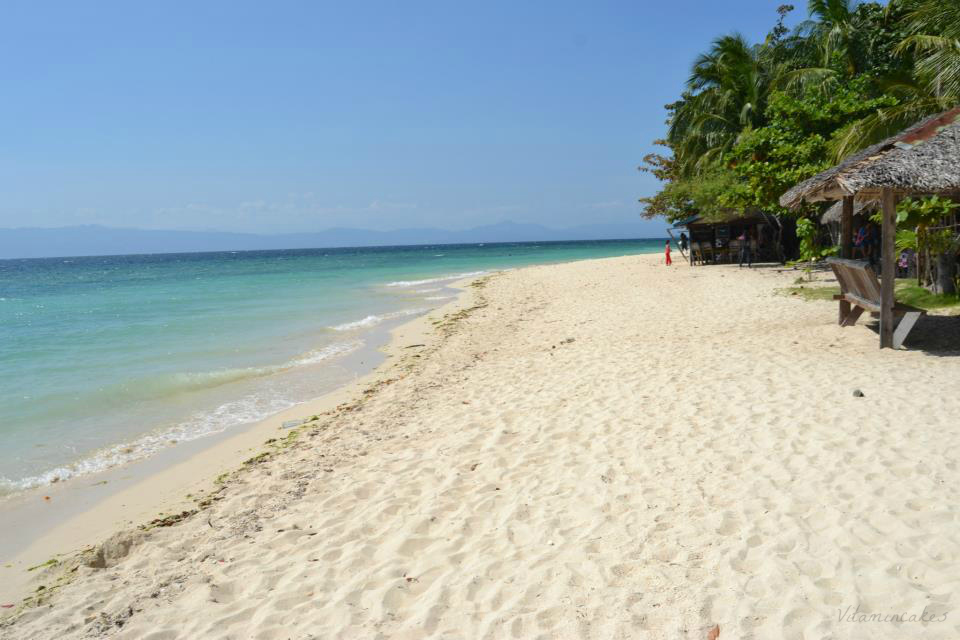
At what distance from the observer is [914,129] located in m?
8.48

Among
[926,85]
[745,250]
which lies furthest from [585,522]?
[745,250]

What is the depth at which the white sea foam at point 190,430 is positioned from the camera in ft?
19.7

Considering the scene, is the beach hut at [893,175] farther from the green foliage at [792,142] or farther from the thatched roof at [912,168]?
the green foliage at [792,142]

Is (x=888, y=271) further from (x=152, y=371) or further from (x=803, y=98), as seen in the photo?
(x=803, y=98)

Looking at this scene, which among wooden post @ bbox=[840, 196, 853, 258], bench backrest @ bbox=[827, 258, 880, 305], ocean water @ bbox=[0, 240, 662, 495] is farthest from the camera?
wooden post @ bbox=[840, 196, 853, 258]

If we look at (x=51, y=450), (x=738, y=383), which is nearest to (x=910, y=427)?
(x=738, y=383)

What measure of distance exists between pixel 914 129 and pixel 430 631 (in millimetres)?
9377

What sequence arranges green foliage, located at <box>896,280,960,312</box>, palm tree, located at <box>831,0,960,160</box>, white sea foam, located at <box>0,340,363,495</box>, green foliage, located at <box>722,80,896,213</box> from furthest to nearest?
green foliage, located at <box>722,80,896,213</box>, palm tree, located at <box>831,0,960,160</box>, green foliage, located at <box>896,280,960,312</box>, white sea foam, located at <box>0,340,363,495</box>

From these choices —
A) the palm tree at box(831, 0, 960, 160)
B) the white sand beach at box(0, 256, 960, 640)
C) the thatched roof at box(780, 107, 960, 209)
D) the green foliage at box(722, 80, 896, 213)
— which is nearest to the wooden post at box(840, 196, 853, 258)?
the thatched roof at box(780, 107, 960, 209)

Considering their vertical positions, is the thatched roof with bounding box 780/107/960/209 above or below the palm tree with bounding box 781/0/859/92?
below

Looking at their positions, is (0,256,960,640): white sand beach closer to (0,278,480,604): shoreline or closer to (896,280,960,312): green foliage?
(0,278,480,604): shoreline

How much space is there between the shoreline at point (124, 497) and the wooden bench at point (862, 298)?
6949 mm

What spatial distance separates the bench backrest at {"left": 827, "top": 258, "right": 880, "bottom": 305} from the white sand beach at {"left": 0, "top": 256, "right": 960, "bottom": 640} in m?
0.97

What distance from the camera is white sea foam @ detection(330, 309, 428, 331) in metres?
15.3
